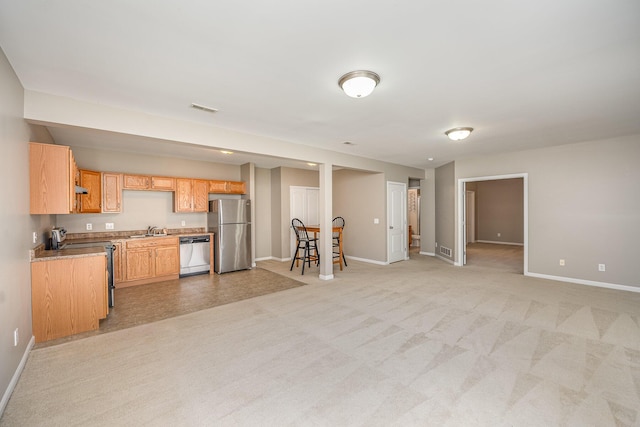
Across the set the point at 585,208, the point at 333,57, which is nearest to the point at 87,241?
the point at 333,57

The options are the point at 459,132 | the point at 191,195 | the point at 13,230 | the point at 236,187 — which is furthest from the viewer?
the point at 236,187

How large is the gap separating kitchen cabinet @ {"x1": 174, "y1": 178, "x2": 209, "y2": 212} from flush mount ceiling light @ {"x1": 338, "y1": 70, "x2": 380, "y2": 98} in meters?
4.60

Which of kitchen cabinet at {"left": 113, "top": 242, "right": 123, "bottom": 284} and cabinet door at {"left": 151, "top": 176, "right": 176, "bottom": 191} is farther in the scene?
cabinet door at {"left": 151, "top": 176, "right": 176, "bottom": 191}

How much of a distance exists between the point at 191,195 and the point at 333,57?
4.88 m

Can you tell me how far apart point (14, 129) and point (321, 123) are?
300 cm

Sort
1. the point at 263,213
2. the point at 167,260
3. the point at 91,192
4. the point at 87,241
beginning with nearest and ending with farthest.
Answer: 1. the point at 87,241
2. the point at 91,192
3. the point at 167,260
4. the point at 263,213

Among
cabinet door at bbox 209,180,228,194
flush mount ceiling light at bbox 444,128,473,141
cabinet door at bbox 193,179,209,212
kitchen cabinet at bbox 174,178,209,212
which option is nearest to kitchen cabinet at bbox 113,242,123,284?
kitchen cabinet at bbox 174,178,209,212

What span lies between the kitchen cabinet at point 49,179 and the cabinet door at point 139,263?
2.22 meters

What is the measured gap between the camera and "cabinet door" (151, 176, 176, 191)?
550 cm

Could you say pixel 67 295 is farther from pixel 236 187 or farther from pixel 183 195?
pixel 236 187

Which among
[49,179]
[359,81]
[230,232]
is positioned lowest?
[230,232]

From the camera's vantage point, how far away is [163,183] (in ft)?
18.4

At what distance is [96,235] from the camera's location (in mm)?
5098

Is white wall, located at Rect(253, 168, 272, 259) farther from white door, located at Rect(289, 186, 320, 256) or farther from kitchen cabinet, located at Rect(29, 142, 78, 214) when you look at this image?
kitchen cabinet, located at Rect(29, 142, 78, 214)
